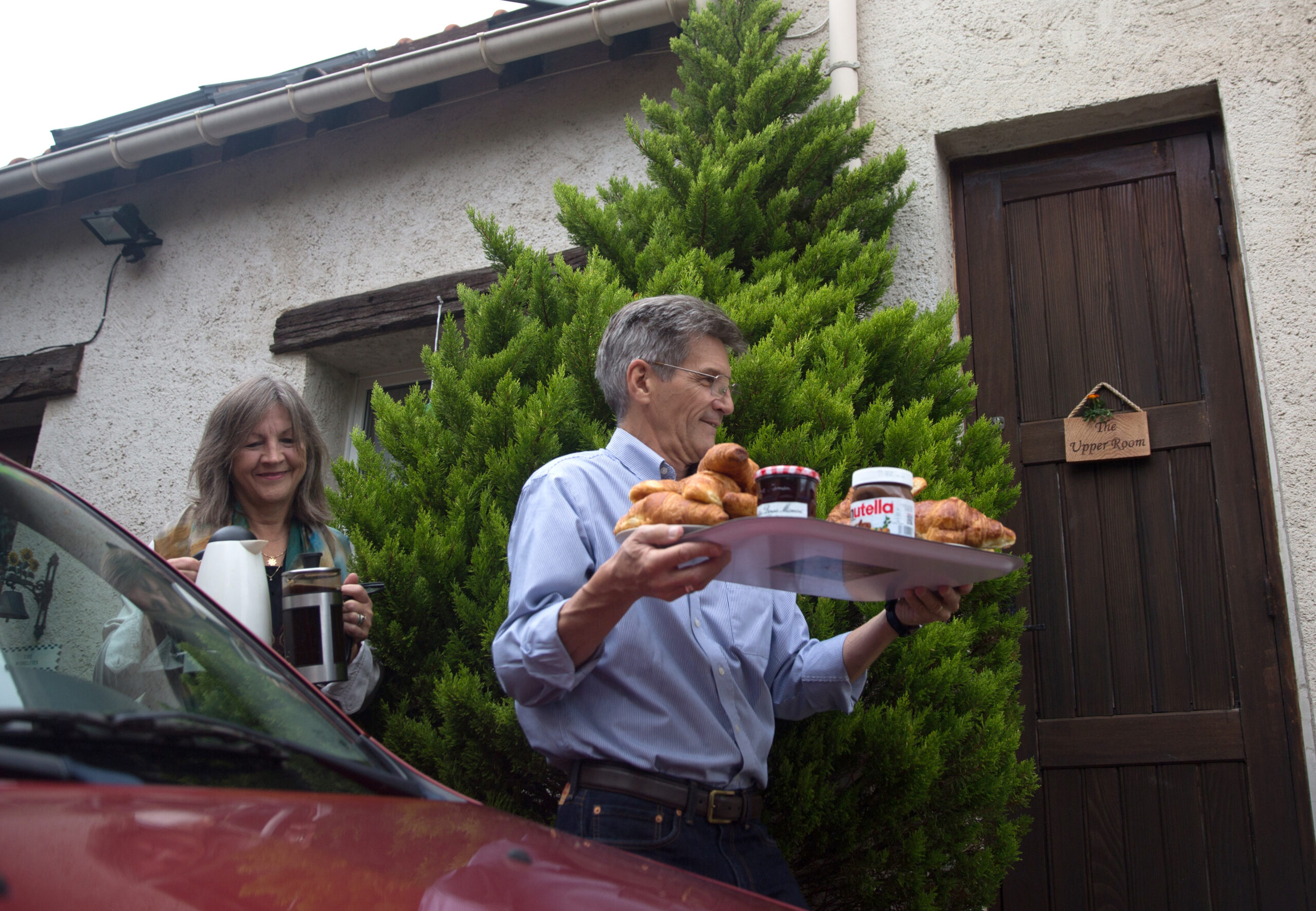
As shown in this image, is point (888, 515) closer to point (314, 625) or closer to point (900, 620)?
point (900, 620)

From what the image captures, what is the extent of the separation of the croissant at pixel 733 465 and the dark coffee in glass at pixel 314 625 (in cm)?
98

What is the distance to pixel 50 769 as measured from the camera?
2.94 ft

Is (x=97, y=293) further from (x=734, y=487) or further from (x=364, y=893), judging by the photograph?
(x=364, y=893)

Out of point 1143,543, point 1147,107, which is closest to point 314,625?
point 1143,543

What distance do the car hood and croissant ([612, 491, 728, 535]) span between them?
19.1 inches

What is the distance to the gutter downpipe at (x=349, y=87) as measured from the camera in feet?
15.0

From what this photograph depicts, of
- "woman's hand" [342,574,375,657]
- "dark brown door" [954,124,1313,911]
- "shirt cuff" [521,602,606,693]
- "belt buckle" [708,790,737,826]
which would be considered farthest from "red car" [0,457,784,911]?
"dark brown door" [954,124,1313,911]

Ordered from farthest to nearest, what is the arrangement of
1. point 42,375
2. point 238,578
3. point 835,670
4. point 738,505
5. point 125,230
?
point 42,375 → point 125,230 → point 238,578 → point 835,670 → point 738,505

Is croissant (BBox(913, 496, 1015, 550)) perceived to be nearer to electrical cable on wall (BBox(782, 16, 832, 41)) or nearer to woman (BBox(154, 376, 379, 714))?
woman (BBox(154, 376, 379, 714))

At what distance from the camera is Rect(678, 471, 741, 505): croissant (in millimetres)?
1549

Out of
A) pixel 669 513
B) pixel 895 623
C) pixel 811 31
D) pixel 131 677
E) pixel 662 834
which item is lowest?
pixel 662 834

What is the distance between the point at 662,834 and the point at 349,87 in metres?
4.50

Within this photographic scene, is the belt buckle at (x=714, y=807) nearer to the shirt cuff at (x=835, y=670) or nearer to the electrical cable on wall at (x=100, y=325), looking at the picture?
the shirt cuff at (x=835, y=670)

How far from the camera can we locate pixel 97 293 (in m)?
5.77
